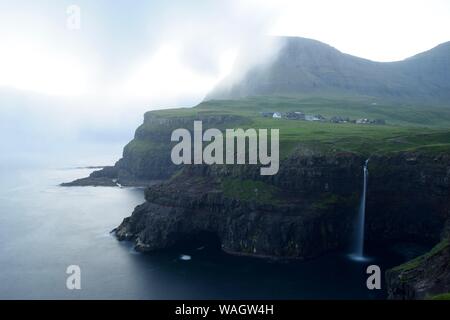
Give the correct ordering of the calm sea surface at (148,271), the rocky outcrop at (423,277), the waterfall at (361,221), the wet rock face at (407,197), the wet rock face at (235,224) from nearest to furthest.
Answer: the rocky outcrop at (423,277)
the calm sea surface at (148,271)
the wet rock face at (407,197)
the wet rock face at (235,224)
the waterfall at (361,221)

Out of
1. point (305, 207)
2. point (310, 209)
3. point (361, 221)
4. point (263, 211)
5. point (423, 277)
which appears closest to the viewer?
point (423, 277)

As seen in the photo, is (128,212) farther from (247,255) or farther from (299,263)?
(299,263)

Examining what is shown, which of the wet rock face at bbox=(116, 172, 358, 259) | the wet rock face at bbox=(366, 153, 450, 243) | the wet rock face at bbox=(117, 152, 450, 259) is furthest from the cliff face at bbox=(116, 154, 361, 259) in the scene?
the wet rock face at bbox=(366, 153, 450, 243)

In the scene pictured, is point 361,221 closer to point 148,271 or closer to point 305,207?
point 305,207

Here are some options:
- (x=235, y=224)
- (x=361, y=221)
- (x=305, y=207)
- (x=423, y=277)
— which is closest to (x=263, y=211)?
(x=235, y=224)

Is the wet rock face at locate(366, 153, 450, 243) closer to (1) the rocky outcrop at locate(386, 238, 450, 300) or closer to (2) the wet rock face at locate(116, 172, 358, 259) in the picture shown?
(2) the wet rock face at locate(116, 172, 358, 259)

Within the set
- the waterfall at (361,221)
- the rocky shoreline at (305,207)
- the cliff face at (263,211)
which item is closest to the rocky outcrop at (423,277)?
the rocky shoreline at (305,207)

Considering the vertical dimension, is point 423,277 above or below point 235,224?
above

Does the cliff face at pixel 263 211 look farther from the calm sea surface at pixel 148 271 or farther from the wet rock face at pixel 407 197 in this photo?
the wet rock face at pixel 407 197

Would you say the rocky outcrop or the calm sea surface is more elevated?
the rocky outcrop

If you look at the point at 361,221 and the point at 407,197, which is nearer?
the point at 407,197

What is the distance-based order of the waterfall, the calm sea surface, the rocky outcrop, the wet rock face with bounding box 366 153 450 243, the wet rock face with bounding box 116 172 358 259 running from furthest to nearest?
1. the waterfall
2. the wet rock face with bounding box 116 172 358 259
3. the wet rock face with bounding box 366 153 450 243
4. the calm sea surface
5. the rocky outcrop
